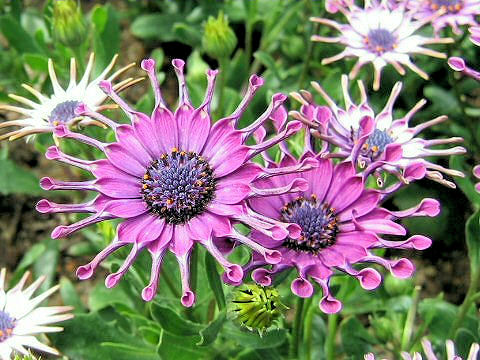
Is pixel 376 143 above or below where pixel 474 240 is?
above

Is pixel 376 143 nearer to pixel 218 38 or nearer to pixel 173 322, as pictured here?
pixel 173 322

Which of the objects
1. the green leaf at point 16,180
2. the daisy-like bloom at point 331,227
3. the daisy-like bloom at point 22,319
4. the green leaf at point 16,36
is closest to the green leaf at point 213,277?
the daisy-like bloom at point 331,227

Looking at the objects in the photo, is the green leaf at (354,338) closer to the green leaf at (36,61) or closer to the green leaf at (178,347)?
the green leaf at (178,347)

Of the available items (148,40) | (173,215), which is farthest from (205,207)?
(148,40)

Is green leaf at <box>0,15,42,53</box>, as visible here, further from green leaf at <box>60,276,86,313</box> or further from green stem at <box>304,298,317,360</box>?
green stem at <box>304,298,317,360</box>

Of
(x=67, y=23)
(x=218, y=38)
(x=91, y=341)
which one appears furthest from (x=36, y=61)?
(x=91, y=341)

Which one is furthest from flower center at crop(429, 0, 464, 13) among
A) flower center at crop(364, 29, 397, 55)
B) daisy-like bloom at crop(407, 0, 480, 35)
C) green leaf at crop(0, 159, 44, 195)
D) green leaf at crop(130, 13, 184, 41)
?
green leaf at crop(0, 159, 44, 195)
